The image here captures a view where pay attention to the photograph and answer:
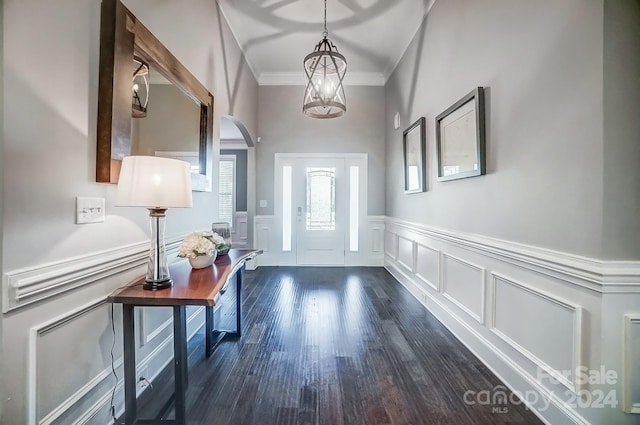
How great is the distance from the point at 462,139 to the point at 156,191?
2.35 metres

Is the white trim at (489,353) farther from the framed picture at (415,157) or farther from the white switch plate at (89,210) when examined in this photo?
the white switch plate at (89,210)

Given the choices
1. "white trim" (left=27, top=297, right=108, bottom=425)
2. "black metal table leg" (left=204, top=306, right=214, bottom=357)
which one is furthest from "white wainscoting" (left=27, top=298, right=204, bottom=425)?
"black metal table leg" (left=204, top=306, right=214, bottom=357)

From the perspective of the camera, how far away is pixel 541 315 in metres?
1.65

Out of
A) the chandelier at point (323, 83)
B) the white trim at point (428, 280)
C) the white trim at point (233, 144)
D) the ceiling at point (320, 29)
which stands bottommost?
the white trim at point (428, 280)

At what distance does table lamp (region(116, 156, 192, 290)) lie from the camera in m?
1.35

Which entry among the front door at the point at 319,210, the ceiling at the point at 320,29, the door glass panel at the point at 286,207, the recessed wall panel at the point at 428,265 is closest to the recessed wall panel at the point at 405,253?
the recessed wall panel at the point at 428,265

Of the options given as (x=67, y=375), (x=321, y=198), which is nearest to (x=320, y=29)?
(x=321, y=198)

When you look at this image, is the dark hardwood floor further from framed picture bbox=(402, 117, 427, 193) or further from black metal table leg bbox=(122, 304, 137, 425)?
framed picture bbox=(402, 117, 427, 193)

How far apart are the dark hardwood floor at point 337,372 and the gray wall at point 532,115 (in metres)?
1.03

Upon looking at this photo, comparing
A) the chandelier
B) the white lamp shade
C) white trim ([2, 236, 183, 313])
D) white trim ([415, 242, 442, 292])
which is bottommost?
white trim ([415, 242, 442, 292])

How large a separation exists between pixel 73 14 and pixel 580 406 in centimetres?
303

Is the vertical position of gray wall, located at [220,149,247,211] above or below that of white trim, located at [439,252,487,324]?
above

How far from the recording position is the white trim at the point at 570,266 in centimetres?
128

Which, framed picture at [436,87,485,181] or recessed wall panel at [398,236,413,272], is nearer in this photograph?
framed picture at [436,87,485,181]
